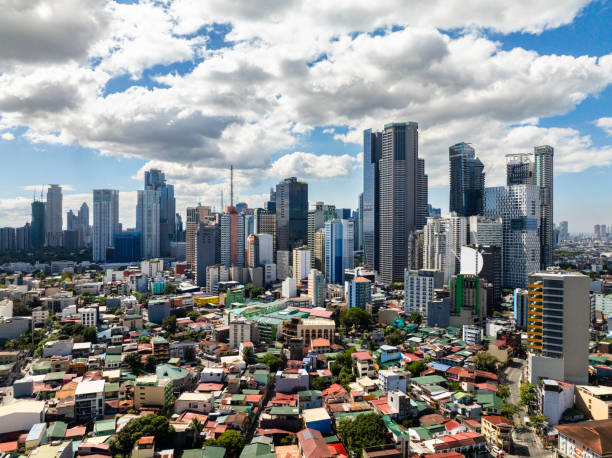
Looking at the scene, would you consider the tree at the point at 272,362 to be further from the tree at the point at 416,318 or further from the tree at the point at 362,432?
the tree at the point at 416,318

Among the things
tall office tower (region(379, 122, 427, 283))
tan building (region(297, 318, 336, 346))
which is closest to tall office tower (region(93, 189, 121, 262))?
tall office tower (region(379, 122, 427, 283))

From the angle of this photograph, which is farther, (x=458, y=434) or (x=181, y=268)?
(x=181, y=268)

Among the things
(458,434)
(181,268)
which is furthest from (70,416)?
(181,268)

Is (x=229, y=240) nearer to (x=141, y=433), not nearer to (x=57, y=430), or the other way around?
(x=57, y=430)

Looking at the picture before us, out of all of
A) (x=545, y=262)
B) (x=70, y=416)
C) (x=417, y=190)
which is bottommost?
(x=70, y=416)

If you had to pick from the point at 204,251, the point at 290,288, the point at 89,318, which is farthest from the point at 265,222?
the point at 89,318

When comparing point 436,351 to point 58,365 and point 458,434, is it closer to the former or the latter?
point 458,434
